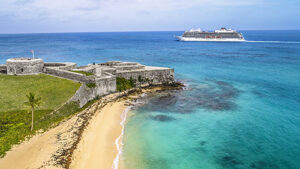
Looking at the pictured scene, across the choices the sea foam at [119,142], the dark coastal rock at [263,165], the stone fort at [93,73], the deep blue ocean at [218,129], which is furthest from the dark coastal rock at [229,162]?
the stone fort at [93,73]

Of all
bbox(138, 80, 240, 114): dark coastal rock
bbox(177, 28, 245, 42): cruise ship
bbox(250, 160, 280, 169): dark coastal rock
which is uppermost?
bbox(177, 28, 245, 42): cruise ship

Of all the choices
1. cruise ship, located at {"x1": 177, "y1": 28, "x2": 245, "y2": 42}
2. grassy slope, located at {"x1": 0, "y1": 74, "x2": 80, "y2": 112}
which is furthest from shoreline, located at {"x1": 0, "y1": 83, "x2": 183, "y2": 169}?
Answer: cruise ship, located at {"x1": 177, "y1": 28, "x2": 245, "y2": 42}

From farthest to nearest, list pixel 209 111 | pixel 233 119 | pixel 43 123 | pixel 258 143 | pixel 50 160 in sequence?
1. pixel 209 111
2. pixel 233 119
3. pixel 43 123
4. pixel 258 143
5. pixel 50 160

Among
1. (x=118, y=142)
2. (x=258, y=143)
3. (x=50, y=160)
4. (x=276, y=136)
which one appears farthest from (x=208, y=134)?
(x=50, y=160)

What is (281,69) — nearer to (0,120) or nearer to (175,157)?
(175,157)

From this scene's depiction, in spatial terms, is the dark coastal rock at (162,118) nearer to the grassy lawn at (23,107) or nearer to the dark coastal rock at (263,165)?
the grassy lawn at (23,107)

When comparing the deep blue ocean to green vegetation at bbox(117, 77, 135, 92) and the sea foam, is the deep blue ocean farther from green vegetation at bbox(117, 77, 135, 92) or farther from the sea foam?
green vegetation at bbox(117, 77, 135, 92)

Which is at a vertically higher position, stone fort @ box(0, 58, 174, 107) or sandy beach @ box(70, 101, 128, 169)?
stone fort @ box(0, 58, 174, 107)

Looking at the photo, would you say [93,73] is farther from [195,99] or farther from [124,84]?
[195,99]
